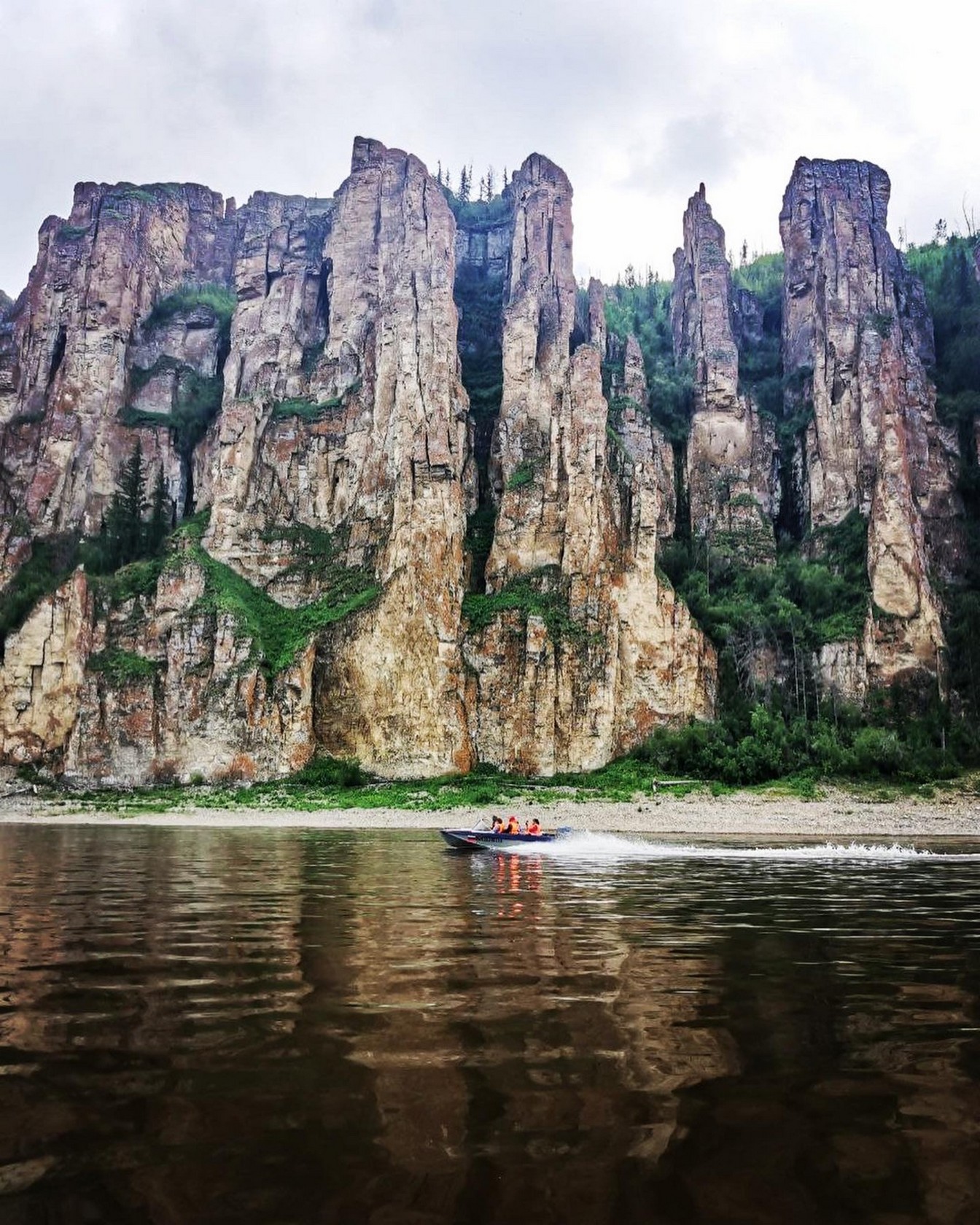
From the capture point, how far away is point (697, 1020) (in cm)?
885

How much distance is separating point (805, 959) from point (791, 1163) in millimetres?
7653

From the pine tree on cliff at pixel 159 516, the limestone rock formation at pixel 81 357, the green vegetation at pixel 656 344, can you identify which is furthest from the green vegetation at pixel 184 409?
the green vegetation at pixel 656 344

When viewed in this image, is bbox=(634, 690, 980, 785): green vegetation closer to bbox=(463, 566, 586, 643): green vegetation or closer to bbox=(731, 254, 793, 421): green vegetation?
bbox=(463, 566, 586, 643): green vegetation

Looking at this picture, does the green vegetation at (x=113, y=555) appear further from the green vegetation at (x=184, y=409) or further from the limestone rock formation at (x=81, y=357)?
the green vegetation at (x=184, y=409)

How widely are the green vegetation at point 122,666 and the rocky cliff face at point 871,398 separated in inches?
2675

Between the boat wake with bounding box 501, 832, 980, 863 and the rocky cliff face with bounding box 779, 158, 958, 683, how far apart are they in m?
45.4

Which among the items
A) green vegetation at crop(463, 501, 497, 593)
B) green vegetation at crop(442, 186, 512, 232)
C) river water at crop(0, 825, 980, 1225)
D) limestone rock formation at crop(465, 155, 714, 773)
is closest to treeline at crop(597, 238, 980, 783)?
limestone rock formation at crop(465, 155, 714, 773)

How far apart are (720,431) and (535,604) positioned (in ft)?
121

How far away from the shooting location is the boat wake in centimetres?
3169

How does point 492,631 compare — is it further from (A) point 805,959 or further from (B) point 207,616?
(A) point 805,959

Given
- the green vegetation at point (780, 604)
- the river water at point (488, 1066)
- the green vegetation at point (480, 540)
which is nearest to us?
the river water at point (488, 1066)

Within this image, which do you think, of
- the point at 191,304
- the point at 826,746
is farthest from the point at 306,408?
the point at 826,746

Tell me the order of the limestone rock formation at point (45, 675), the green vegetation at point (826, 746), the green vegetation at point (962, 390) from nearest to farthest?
the green vegetation at point (826, 746)
the green vegetation at point (962, 390)
the limestone rock formation at point (45, 675)

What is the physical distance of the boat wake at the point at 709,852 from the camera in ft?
104
